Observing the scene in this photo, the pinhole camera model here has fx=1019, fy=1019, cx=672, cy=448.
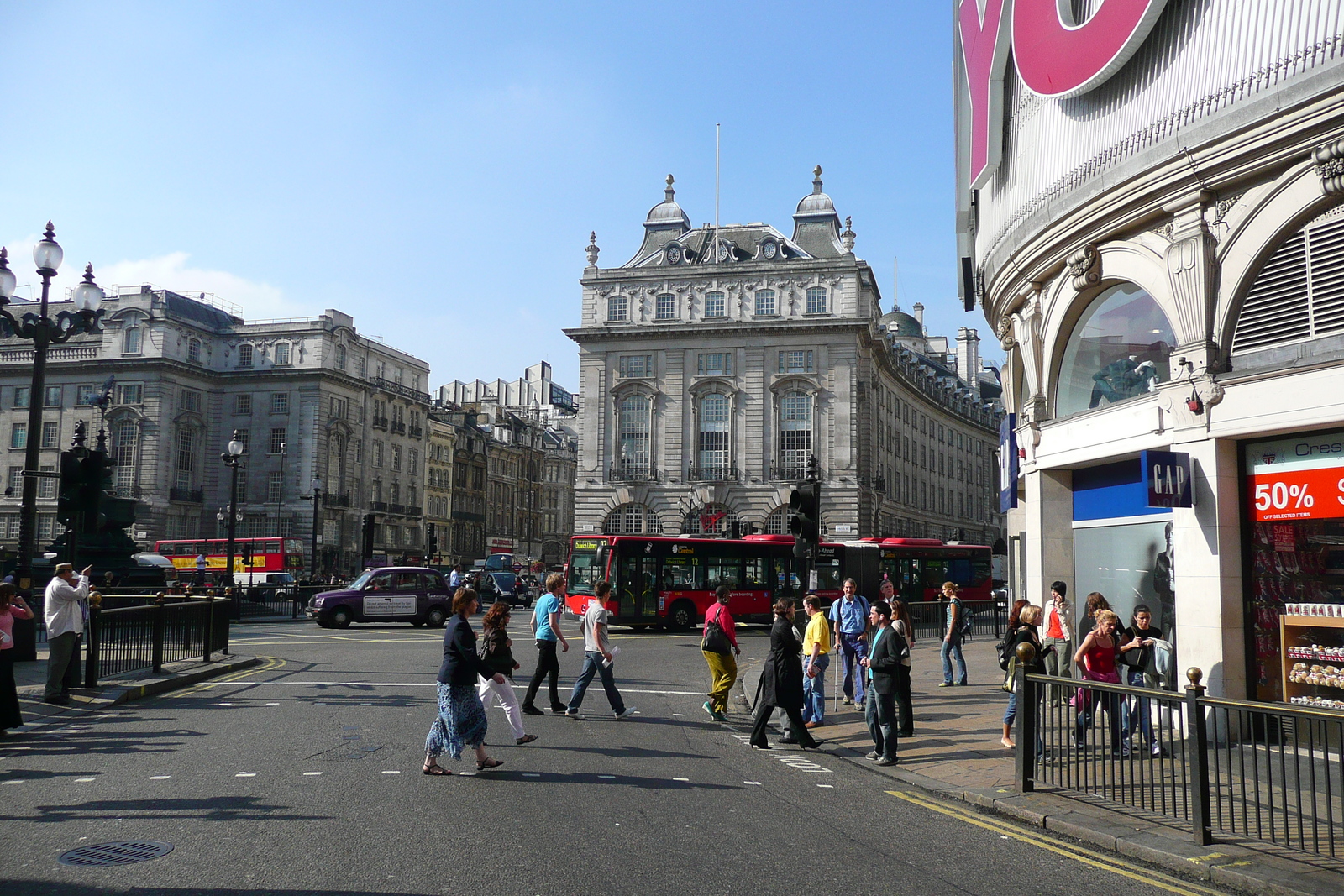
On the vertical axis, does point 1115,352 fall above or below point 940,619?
above

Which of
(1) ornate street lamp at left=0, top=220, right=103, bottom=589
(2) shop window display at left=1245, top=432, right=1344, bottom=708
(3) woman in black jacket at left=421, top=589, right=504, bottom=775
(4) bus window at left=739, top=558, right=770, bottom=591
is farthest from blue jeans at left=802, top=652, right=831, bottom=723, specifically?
(4) bus window at left=739, top=558, right=770, bottom=591

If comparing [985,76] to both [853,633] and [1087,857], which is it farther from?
[1087,857]

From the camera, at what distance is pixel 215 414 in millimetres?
77062

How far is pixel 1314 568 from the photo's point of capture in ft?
36.9

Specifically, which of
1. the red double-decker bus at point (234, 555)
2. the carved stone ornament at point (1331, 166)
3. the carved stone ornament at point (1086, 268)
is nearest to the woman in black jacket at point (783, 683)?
the carved stone ornament at point (1086, 268)

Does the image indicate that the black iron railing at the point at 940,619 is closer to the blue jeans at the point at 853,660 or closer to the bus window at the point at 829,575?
the bus window at the point at 829,575

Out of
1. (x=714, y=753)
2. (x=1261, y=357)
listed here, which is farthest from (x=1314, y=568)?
(x=714, y=753)

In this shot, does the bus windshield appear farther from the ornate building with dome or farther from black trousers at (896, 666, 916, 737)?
the ornate building with dome

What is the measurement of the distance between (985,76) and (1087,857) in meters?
14.5

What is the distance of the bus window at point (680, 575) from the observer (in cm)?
3183

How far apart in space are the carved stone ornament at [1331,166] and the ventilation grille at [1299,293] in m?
0.34

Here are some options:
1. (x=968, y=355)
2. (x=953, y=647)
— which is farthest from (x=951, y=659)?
(x=968, y=355)

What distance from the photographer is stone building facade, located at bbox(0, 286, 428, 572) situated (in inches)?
2849

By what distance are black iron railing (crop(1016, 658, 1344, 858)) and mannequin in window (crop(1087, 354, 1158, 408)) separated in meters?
6.38
